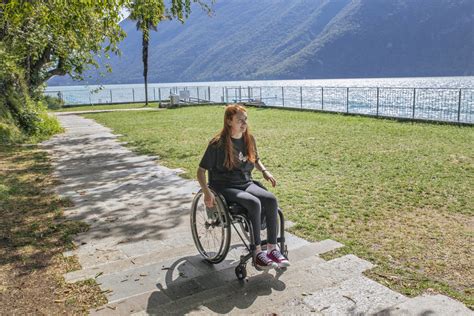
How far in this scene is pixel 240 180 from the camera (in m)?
3.95

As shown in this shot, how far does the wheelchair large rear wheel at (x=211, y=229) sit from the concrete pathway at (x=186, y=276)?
115 millimetres

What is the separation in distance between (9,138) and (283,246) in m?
11.4

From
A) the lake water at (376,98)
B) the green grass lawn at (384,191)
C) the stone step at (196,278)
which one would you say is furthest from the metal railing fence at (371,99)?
the stone step at (196,278)

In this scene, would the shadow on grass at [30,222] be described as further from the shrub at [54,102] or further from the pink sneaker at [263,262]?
the shrub at [54,102]

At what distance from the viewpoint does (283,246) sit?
3.84 m

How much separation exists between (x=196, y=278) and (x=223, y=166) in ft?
3.19

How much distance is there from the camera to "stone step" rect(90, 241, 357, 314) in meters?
3.44

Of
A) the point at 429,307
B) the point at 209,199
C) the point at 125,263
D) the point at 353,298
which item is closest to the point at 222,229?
the point at 209,199

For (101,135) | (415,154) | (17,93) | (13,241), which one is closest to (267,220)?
(13,241)

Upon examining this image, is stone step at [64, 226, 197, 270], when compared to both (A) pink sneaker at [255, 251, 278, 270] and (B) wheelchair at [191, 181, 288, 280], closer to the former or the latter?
(B) wheelchair at [191, 181, 288, 280]

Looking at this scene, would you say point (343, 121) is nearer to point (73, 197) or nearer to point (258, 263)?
point (73, 197)

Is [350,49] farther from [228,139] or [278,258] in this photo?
[278,258]

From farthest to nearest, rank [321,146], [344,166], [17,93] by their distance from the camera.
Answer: [17,93] → [321,146] → [344,166]

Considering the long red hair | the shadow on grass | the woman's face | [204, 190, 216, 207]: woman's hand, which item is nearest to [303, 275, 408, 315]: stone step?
[204, 190, 216, 207]: woman's hand
